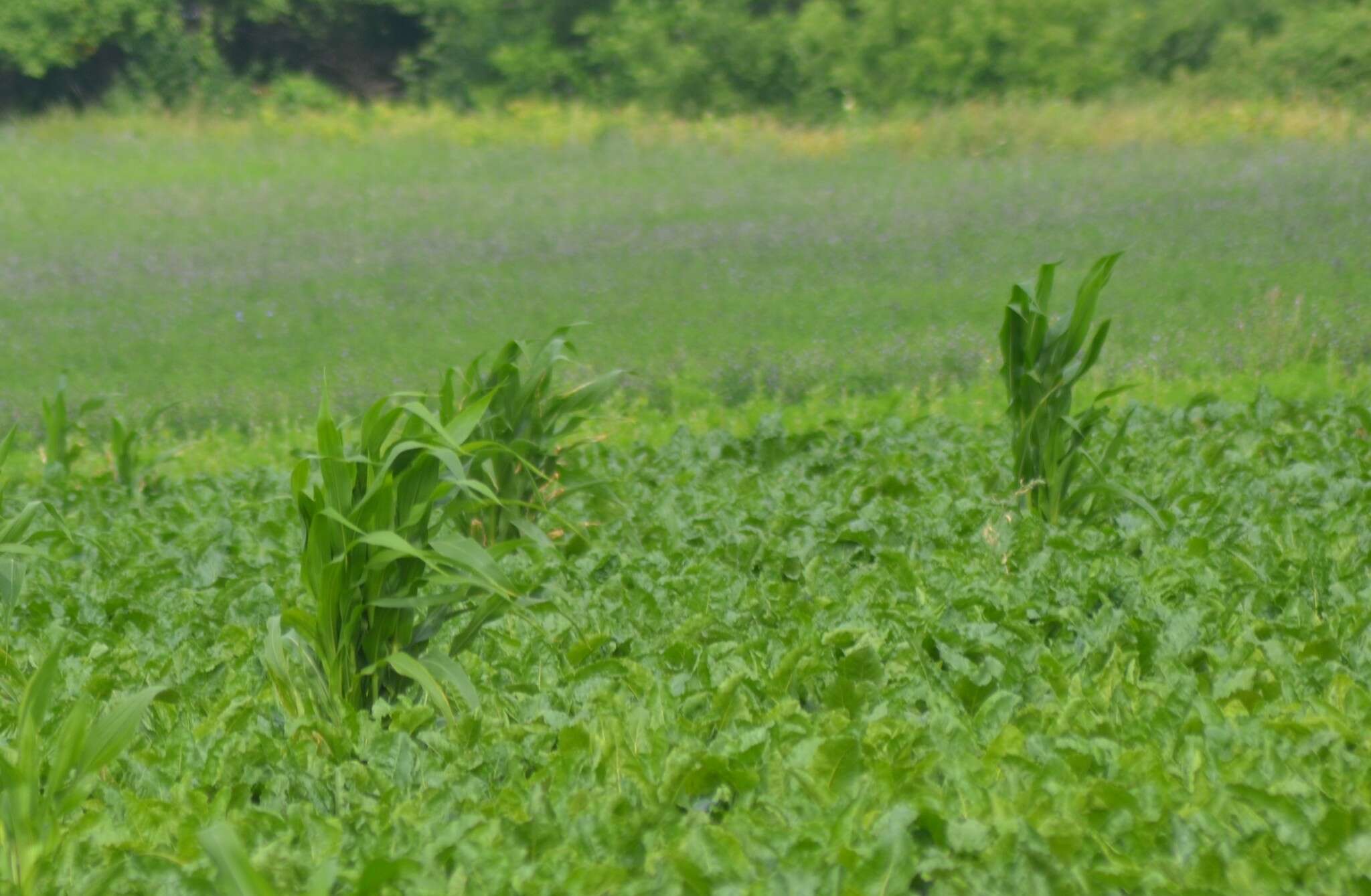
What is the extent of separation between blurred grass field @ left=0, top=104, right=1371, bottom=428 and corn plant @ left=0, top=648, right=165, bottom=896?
20.6 feet

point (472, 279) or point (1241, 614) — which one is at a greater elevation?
point (1241, 614)

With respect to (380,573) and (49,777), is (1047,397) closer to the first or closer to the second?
(380,573)

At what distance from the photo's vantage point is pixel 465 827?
2.42m

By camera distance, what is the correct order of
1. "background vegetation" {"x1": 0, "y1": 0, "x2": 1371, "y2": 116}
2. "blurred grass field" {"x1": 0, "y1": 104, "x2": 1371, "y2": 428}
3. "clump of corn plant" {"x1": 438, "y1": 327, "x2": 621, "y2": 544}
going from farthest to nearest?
1. "background vegetation" {"x1": 0, "y1": 0, "x2": 1371, "y2": 116}
2. "blurred grass field" {"x1": 0, "y1": 104, "x2": 1371, "y2": 428}
3. "clump of corn plant" {"x1": 438, "y1": 327, "x2": 621, "y2": 544}

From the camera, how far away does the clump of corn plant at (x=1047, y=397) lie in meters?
4.73

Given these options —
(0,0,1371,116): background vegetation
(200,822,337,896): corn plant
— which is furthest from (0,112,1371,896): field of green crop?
(0,0,1371,116): background vegetation

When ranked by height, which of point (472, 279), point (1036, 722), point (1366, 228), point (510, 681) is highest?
point (1036, 722)

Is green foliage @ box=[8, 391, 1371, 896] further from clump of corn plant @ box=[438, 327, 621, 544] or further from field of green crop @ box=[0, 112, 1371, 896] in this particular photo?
clump of corn plant @ box=[438, 327, 621, 544]

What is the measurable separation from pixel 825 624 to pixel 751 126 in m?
21.5

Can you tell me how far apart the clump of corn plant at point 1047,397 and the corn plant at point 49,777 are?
2952mm

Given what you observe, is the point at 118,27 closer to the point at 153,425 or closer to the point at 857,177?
the point at 857,177

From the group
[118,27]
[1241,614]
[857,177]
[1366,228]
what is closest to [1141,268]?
[1366,228]

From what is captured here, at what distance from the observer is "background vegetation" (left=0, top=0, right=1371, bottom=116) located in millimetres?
27516

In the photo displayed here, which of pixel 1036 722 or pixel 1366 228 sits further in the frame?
pixel 1366 228
